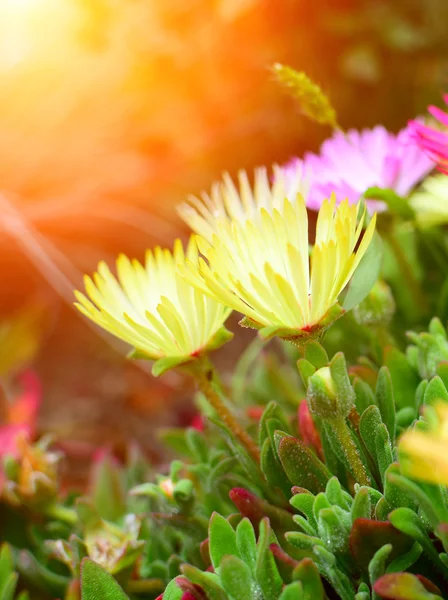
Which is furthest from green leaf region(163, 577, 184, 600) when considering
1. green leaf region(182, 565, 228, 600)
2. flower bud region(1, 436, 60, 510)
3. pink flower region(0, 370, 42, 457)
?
pink flower region(0, 370, 42, 457)

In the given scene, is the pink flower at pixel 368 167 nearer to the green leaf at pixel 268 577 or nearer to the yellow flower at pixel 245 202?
the yellow flower at pixel 245 202

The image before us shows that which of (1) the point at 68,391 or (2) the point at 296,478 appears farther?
(1) the point at 68,391

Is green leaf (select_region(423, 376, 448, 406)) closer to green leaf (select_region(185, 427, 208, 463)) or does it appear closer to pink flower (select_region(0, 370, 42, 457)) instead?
green leaf (select_region(185, 427, 208, 463))

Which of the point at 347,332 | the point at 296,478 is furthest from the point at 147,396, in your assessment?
the point at 296,478

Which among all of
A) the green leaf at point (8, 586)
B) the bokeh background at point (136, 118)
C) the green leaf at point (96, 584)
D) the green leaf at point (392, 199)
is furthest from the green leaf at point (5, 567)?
the bokeh background at point (136, 118)

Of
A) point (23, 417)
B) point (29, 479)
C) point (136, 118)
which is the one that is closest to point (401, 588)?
point (29, 479)

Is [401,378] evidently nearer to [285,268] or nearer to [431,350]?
[431,350]

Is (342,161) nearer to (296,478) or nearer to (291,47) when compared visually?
(296,478)
